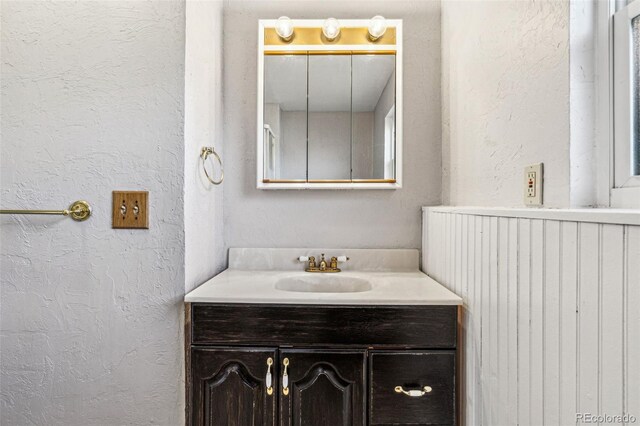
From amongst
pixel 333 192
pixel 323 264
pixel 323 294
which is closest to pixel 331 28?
pixel 333 192

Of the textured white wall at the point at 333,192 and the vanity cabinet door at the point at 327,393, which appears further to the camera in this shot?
the textured white wall at the point at 333,192

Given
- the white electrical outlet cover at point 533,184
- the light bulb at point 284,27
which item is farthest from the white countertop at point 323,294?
the light bulb at point 284,27

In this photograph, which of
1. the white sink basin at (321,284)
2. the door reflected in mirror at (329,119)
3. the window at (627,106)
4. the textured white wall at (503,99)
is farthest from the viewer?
the door reflected in mirror at (329,119)

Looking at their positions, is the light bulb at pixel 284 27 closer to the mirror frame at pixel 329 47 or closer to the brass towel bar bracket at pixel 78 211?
the mirror frame at pixel 329 47

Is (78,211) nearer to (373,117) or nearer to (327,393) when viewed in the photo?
(327,393)

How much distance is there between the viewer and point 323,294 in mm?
1124

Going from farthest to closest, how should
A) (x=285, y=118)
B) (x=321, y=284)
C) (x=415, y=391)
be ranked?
(x=285, y=118)
(x=321, y=284)
(x=415, y=391)

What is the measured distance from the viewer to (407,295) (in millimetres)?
1118

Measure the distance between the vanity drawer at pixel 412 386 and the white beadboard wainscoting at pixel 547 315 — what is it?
5 cm

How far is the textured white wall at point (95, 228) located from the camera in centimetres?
111

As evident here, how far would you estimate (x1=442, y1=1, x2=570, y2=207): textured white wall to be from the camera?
0.83 metres

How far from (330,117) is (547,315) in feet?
3.71

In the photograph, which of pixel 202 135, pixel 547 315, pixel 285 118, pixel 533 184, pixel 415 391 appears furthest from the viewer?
pixel 285 118

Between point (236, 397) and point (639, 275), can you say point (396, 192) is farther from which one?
point (639, 275)
